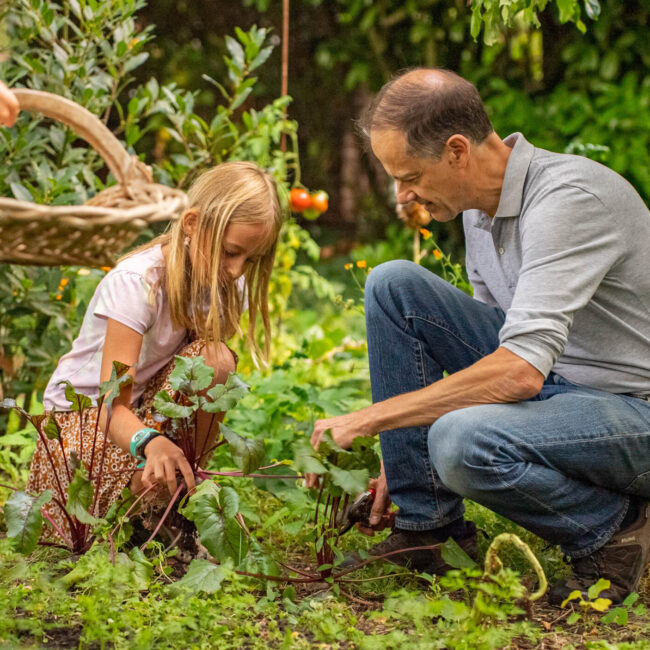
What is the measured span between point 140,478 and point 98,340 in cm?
37

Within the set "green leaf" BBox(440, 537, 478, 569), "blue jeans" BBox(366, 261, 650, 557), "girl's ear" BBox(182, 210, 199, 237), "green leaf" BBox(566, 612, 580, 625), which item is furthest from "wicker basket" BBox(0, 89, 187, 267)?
"green leaf" BBox(566, 612, 580, 625)

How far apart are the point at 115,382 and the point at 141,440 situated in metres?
0.14

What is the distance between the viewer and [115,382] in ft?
5.84

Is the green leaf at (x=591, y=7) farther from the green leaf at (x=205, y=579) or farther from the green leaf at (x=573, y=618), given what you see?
the green leaf at (x=205, y=579)

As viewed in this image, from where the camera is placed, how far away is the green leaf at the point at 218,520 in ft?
→ 5.57

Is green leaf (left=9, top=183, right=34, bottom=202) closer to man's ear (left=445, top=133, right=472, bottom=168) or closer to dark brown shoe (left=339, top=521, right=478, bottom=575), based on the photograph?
man's ear (left=445, top=133, right=472, bottom=168)

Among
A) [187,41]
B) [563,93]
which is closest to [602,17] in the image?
[563,93]

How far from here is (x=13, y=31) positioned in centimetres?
276

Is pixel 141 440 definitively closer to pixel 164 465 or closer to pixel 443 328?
pixel 164 465

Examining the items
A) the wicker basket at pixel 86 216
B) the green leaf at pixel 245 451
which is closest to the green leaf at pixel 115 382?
the green leaf at pixel 245 451

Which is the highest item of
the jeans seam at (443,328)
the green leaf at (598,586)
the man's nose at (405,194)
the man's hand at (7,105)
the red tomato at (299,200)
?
the man's hand at (7,105)

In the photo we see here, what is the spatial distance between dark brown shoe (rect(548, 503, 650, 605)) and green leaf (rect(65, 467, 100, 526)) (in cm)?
99

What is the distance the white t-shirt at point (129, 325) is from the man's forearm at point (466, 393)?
21.9 inches

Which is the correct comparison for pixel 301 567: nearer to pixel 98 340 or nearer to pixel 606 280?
pixel 98 340
